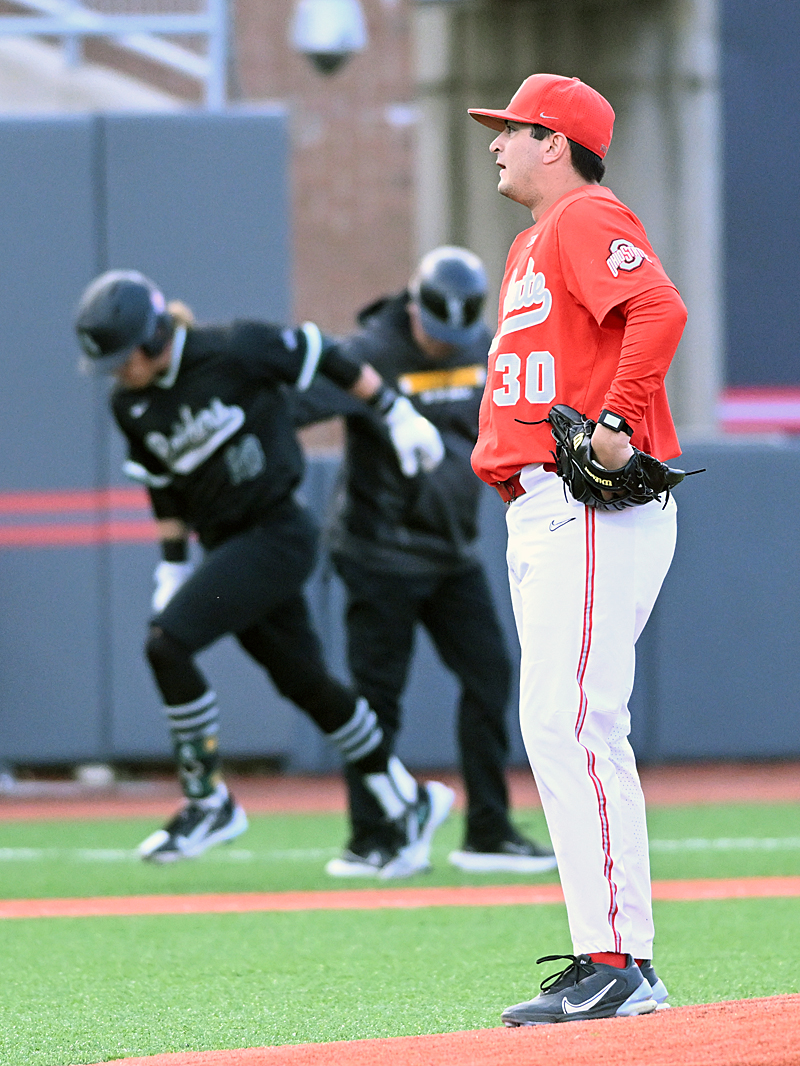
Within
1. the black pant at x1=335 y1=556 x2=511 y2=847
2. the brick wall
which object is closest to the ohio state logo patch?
the black pant at x1=335 y1=556 x2=511 y2=847

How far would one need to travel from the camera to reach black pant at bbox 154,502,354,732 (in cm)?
579

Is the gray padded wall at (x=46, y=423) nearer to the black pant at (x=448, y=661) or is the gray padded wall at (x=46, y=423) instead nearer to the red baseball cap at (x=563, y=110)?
the black pant at (x=448, y=661)

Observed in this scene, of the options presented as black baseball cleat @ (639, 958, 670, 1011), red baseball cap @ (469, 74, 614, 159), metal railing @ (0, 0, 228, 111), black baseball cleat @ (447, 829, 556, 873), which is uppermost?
metal railing @ (0, 0, 228, 111)

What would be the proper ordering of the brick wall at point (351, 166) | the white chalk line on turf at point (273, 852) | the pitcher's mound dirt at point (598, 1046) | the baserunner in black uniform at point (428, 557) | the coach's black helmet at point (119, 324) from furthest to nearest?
the brick wall at point (351, 166), the white chalk line on turf at point (273, 852), the baserunner in black uniform at point (428, 557), the coach's black helmet at point (119, 324), the pitcher's mound dirt at point (598, 1046)

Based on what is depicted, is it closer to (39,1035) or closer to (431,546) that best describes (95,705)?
(431,546)

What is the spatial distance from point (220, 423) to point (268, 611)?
0.68 m

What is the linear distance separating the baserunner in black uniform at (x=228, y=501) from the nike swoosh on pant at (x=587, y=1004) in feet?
8.67

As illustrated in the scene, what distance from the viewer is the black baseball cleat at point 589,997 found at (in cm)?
334

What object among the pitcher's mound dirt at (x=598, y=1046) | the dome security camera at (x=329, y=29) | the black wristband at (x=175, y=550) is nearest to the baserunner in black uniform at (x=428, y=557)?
the black wristband at (x=175, y=550)

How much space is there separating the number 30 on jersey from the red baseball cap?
49 cm

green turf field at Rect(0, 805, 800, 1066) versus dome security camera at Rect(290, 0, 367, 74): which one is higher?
dome security camera at Rect(290, 0, 367, 74)

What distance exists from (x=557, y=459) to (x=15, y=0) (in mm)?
8579

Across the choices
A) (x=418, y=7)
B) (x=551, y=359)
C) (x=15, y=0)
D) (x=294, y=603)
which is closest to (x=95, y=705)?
(x=294, y=603)

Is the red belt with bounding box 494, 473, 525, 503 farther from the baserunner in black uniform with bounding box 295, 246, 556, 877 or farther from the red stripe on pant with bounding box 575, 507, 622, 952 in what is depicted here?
the baserunner in black uniform with bounding box 295, 246, 556, 877
